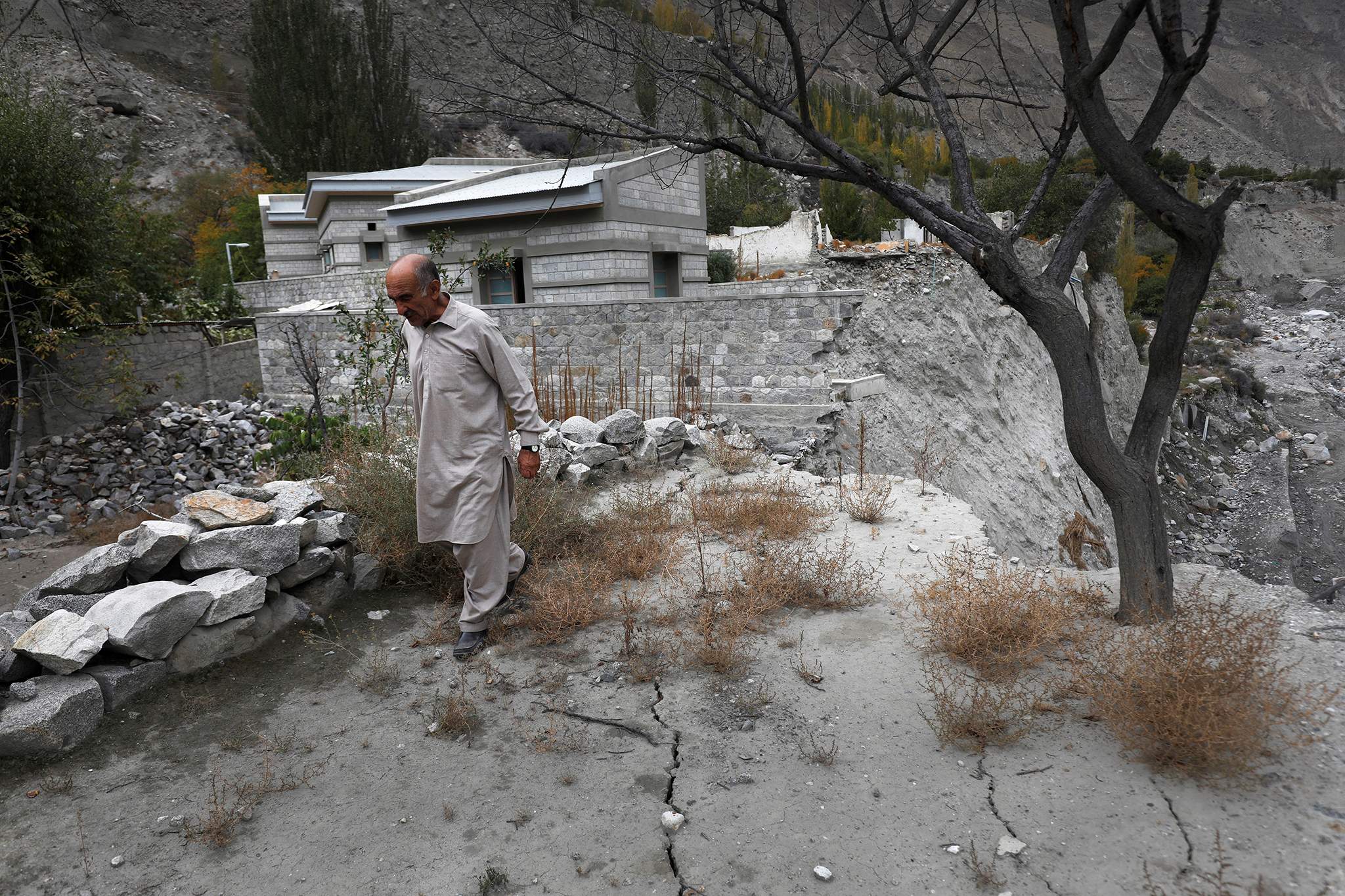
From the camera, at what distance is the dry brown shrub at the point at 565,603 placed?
13.1ft

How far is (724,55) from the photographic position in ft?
14.6

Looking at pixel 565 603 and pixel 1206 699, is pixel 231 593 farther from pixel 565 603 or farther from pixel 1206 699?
pixel 1206 699

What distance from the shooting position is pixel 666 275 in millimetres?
16406

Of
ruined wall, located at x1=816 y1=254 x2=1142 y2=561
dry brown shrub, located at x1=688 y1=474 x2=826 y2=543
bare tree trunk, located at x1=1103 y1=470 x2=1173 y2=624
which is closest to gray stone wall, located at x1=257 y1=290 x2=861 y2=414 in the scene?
ruined wall, located at x1=816 y1=254 x2=1142 y2=561

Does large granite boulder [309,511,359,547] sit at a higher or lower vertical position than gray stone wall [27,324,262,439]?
lower

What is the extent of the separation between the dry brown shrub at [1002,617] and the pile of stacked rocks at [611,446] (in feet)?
12.0

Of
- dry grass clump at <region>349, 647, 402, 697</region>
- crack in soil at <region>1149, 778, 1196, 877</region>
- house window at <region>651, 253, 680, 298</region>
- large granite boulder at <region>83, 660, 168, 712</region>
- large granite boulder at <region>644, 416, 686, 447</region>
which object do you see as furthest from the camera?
house window at <region>651, 253, 680, 298</region>

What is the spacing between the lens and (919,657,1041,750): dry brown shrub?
2.93 m

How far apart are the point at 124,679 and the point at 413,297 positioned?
6.83ft

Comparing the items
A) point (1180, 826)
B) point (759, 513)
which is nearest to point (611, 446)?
point (759, 513)

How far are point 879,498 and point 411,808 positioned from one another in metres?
4.47

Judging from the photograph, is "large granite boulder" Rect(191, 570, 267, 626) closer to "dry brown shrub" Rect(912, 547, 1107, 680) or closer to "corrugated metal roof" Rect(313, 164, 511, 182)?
"dry brown shrub" Rect(912, 547, 1107, 680)

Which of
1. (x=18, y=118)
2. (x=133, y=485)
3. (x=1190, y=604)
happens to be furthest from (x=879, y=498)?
(x=18, y=118)

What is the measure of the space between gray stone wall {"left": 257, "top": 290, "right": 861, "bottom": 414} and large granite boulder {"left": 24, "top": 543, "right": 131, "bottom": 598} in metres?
6.85
